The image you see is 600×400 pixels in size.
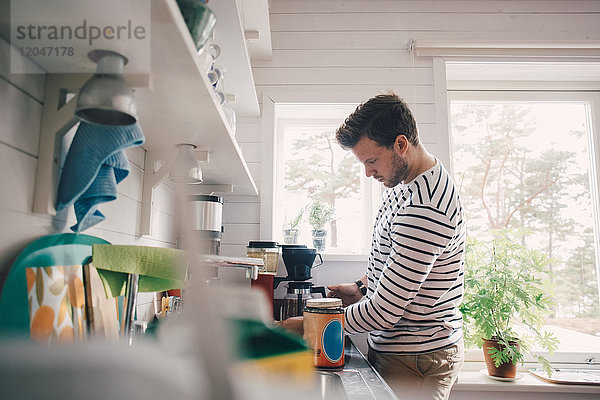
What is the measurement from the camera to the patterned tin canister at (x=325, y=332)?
106cm

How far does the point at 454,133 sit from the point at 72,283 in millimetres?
2281

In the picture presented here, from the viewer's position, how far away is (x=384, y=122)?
1.39m

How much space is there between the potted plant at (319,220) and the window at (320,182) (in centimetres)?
1

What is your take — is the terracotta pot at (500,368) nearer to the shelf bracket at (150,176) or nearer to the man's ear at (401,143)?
the man's ear at (401,143)

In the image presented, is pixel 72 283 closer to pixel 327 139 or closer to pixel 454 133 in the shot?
pixel 327 139

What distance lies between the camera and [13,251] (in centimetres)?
56

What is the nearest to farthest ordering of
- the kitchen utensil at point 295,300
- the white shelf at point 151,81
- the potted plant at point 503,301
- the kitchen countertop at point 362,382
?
the white shelf at point 151,81 < the kitchen countertop at point 362,382 < the kitchen utensil at point 295,300 < the potted plant at point 503,301

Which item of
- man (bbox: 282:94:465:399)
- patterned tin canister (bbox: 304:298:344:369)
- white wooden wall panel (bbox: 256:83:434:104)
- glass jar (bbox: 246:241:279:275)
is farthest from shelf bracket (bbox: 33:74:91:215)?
white wooden wall panel (bbox: 256:83:434:104)

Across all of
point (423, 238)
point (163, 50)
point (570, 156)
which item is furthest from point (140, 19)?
point (570, 156)

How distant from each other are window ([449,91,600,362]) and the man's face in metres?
1.14

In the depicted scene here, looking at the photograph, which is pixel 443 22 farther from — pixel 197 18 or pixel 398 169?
pixel 197 18

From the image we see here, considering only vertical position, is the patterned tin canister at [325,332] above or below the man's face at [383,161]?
below

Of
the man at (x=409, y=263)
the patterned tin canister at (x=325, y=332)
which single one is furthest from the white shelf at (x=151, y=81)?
the man at (x=409, y=263)

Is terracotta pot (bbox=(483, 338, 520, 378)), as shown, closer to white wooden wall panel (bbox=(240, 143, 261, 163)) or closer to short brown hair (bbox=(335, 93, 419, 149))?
short brown hair (bbox=(335, 93, 419, 149))
